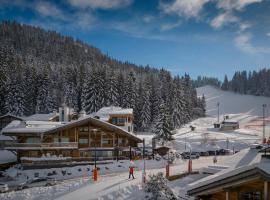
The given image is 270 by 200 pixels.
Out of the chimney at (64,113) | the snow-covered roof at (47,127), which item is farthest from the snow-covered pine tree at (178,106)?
the snow-covered roof at (47,127)

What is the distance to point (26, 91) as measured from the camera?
8944 cm

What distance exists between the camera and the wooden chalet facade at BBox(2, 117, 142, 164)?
48.1 metres

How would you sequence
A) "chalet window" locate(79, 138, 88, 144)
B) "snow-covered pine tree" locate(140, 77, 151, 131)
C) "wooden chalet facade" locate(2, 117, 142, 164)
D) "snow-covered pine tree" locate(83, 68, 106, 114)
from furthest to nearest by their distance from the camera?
1. "snow-covered pine tree" locate(83, 68, 106, 114)
2. "snow-covered pine tree" locate(140, 77, 151, 131)
3. "chalet window" locate(79, 138, 88, 144)
4. "wooden chalet facade" locate(2, 117, 142, 164)

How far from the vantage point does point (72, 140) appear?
165 feet

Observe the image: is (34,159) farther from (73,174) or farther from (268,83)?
(268,83)

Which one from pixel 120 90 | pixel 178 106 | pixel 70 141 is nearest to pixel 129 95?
pixel 120 90

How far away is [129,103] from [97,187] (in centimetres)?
5807

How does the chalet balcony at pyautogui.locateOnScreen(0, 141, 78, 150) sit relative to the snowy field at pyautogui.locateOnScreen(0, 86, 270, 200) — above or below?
above

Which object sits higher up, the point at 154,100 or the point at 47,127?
the point at 154,100

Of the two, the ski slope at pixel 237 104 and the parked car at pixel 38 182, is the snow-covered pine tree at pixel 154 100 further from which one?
the ski slope at pixel 237 104

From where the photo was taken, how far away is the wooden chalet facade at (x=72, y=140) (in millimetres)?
48125

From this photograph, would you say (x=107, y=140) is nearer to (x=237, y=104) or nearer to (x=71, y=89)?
(x=71, y=89)

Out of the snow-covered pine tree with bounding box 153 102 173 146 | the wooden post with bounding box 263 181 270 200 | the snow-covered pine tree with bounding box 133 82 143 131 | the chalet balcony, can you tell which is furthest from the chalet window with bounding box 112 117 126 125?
the wooden post with bounding box 263 181 270 200

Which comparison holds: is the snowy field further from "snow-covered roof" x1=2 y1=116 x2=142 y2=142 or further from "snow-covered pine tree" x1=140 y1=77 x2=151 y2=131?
"snow-covered roof" x1=2 y1=116 x2=142 y2=142
